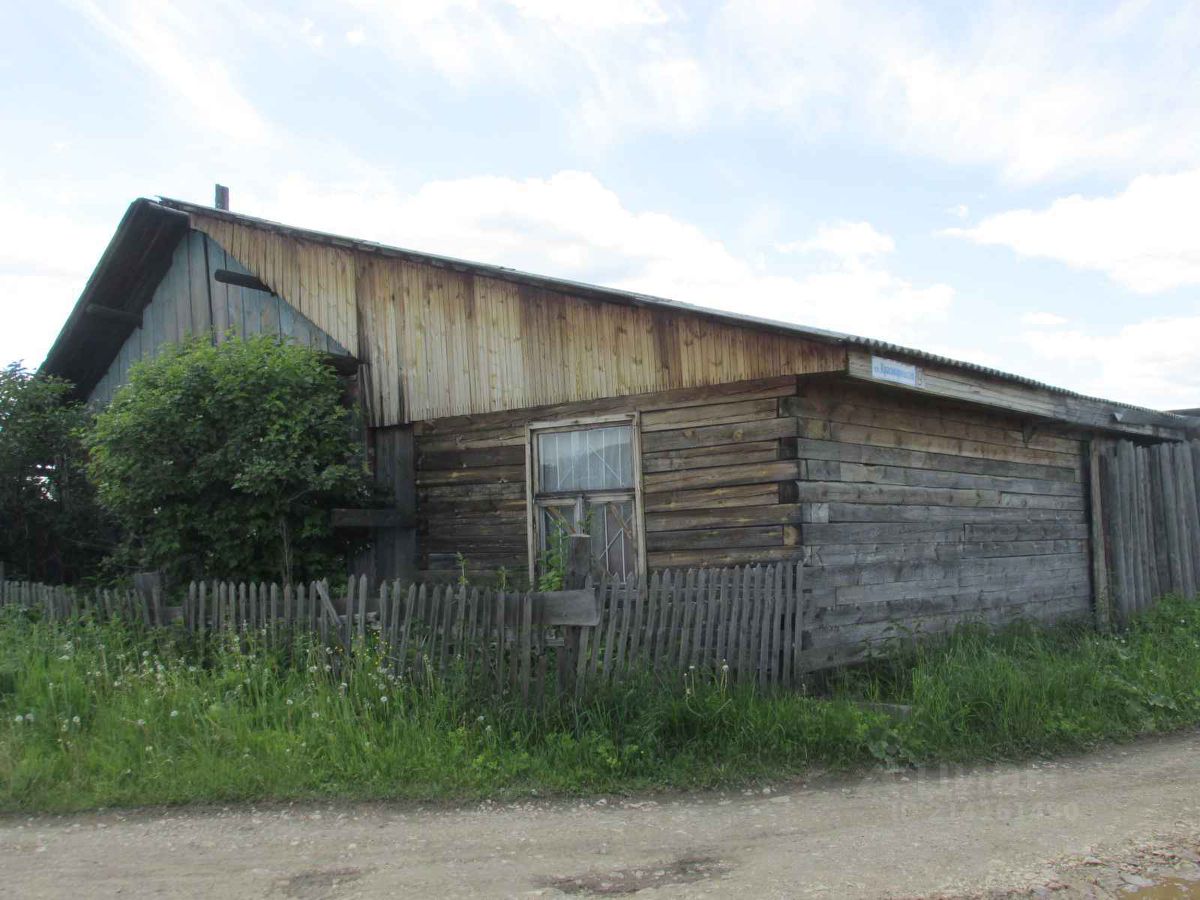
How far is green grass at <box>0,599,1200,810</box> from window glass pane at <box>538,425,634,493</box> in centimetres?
265

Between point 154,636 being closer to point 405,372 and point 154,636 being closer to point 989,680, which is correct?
point 405,372

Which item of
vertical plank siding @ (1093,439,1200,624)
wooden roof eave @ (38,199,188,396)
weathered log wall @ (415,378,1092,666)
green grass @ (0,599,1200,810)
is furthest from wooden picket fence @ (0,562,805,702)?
wooden roof eave @ (38,199,188,396)

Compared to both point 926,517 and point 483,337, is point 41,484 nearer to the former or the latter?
point 483,337

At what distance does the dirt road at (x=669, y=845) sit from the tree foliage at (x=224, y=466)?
390cm

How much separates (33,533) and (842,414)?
10.1m

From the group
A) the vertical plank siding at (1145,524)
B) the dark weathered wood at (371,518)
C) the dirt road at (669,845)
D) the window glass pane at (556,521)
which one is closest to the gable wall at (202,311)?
the dark weathered wood at (371,518)

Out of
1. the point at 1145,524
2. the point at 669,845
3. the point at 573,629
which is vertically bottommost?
the point at 669,845

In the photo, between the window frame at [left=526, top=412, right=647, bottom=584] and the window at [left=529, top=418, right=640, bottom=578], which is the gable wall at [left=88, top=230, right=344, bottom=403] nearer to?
the window frame at [left=526, top=412, right=647, bottom=584]

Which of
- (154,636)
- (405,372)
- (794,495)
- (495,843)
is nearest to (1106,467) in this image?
(794,495)

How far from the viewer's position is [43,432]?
1264cm

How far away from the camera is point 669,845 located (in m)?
5.21

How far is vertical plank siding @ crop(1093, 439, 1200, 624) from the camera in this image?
40.1ft

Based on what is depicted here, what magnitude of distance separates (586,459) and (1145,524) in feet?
25.0

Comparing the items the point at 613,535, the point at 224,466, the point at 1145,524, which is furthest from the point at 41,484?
the point at 1145,524
